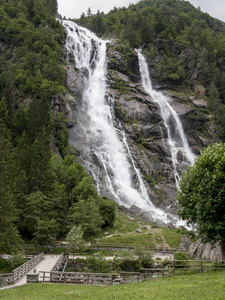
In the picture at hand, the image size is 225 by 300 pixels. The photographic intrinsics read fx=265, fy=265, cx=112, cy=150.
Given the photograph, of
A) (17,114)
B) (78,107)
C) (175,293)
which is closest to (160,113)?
(78,107)

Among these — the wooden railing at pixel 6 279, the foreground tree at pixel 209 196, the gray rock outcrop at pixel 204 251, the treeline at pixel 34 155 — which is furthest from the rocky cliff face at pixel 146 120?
the wooden railing at pixel 6 279

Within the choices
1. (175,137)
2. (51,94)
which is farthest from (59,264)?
(175,137)

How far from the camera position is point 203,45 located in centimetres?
11144

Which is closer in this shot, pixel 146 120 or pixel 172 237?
pixel 172 237

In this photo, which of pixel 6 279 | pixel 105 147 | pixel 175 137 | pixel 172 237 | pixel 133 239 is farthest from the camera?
pixel 175 137

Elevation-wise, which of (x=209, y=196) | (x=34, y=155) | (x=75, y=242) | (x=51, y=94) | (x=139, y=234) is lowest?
(x=139, y=234)

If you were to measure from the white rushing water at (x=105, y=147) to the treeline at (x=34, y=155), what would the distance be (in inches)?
235

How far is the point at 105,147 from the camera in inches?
2515

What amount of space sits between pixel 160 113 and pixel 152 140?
1081cm

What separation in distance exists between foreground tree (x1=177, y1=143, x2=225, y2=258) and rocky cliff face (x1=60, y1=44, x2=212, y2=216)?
33510mm

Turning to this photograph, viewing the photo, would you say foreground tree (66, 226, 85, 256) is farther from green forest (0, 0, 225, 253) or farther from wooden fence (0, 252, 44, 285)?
wooden fence (0, 252, 44, 285)

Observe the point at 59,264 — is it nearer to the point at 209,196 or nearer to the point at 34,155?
the point at 209,196

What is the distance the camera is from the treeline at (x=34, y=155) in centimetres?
3412

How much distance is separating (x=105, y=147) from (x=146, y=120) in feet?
57.6
